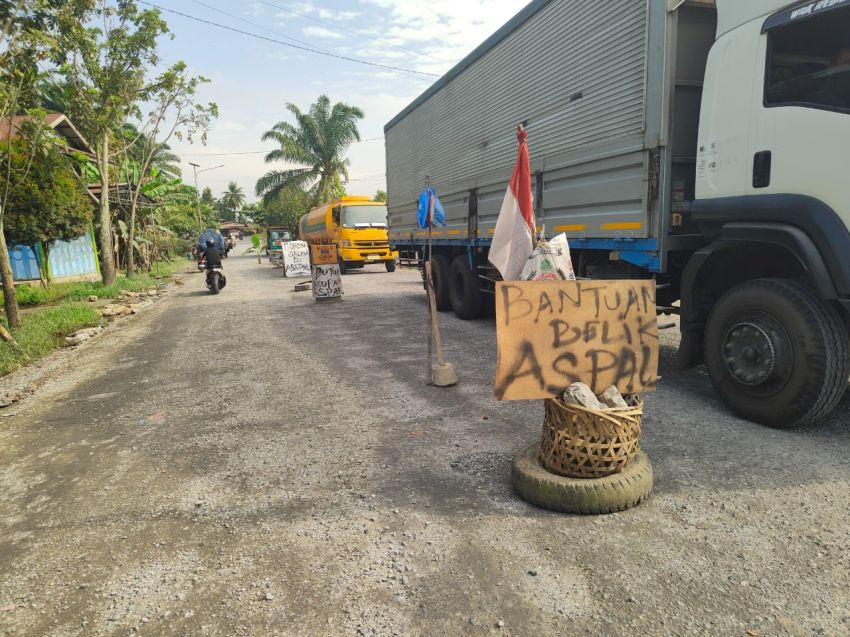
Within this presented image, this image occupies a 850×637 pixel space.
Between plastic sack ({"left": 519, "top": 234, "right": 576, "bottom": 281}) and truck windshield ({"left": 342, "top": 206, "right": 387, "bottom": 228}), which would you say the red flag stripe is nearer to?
plastic sack ({"left": 519, "top": 234, "right": 576, "bottom": 281})

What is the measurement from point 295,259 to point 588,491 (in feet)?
57.3

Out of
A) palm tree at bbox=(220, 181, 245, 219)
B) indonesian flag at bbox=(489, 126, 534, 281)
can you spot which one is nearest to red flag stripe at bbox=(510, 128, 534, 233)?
indonesian flag at bbox=(489, 126, 534, 281)

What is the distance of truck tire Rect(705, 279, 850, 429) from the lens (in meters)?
3.52

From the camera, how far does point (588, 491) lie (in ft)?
9.06

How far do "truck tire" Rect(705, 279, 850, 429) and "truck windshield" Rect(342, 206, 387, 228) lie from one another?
57.7 feet

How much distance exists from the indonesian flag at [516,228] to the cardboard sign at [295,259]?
52.1ft

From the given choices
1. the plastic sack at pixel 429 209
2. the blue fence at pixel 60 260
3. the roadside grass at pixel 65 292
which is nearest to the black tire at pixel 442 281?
the plastic sack at pixel 429 209

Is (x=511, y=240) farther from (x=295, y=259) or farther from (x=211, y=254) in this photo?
(x=295, y=259)

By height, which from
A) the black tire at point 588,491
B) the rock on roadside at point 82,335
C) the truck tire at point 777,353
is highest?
the truck tire at point 777,353

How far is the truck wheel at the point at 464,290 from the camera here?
8844 mm

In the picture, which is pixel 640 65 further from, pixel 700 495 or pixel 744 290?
pixel 700 495

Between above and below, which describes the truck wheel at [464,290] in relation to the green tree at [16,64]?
below

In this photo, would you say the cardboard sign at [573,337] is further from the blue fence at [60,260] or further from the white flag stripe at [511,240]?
Answer: the blue fence at [60,260]

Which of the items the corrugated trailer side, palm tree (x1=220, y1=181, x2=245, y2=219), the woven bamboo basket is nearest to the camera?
the woven bamboo basket
